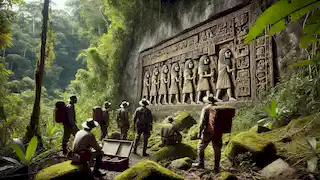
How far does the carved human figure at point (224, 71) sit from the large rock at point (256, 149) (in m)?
3.29

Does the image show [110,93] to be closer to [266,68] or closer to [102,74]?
[102,74]

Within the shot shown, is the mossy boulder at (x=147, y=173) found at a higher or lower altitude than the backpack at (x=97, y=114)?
lower

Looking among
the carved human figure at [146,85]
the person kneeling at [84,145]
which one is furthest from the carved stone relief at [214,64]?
the person kneeling at [84,145]

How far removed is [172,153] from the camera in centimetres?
518

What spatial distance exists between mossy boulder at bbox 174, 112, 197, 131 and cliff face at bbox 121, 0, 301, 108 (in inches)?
138

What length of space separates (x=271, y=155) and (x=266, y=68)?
11.0 ft

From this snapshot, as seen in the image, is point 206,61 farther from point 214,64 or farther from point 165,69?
point 165,69

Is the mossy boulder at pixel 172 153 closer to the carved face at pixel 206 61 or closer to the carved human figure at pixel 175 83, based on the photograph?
the carved face at pixel 206 61

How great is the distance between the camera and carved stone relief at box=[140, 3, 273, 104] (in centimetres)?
673

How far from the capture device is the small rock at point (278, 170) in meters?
3.24

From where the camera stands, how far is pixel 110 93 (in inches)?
561

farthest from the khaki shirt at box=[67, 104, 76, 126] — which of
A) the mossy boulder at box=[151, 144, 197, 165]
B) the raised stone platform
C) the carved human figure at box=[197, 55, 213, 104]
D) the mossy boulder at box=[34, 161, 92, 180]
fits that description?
the carved human figure at box=[197, 55, 213, 104]

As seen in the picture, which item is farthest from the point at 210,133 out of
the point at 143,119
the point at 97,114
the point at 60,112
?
the point at 97,114

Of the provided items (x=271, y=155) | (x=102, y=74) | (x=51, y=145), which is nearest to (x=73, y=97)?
(x=51, y=145)
